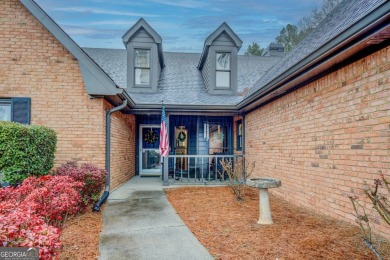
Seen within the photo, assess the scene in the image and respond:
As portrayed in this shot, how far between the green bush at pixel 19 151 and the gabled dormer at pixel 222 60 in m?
7.12

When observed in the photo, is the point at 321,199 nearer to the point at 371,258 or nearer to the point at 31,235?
the point at 371,258

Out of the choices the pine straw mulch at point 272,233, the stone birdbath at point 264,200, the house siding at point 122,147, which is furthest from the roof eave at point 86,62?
the stone birdbath at point 264,200

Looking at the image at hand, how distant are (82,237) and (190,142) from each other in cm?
816

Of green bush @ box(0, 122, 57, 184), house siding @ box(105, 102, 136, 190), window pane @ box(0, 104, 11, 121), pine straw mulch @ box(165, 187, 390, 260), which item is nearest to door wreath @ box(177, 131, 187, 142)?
house siding @ box(105, 102, 136, 190)

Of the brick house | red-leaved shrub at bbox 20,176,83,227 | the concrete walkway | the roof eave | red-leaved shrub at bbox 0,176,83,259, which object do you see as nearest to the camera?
red-leaved shrub at bbox 0,176,83,259

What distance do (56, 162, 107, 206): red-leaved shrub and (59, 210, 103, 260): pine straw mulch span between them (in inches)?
19.3

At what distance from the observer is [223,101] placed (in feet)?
33.6

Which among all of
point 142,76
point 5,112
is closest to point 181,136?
point 142,76

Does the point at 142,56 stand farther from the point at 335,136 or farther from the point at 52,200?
the point at 335,136

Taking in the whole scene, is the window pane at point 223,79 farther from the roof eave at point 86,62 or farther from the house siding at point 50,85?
the house siding at point 50,85

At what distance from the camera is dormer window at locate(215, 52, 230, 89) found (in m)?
11.4

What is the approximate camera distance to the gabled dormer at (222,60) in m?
11.3

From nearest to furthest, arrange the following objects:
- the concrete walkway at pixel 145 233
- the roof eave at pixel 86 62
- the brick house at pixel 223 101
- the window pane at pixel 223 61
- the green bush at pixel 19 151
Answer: the concrete walkway at pixel 145 233 < the brick house at pixel 223 101 < the green bush at pixel 19 151 < the roof eave at pixel 86 62 < the window pane at pixel 223 61

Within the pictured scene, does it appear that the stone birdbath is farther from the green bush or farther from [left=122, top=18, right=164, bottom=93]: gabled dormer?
[left=122, top=18, right=164, bottom=93]: gabled dormer
